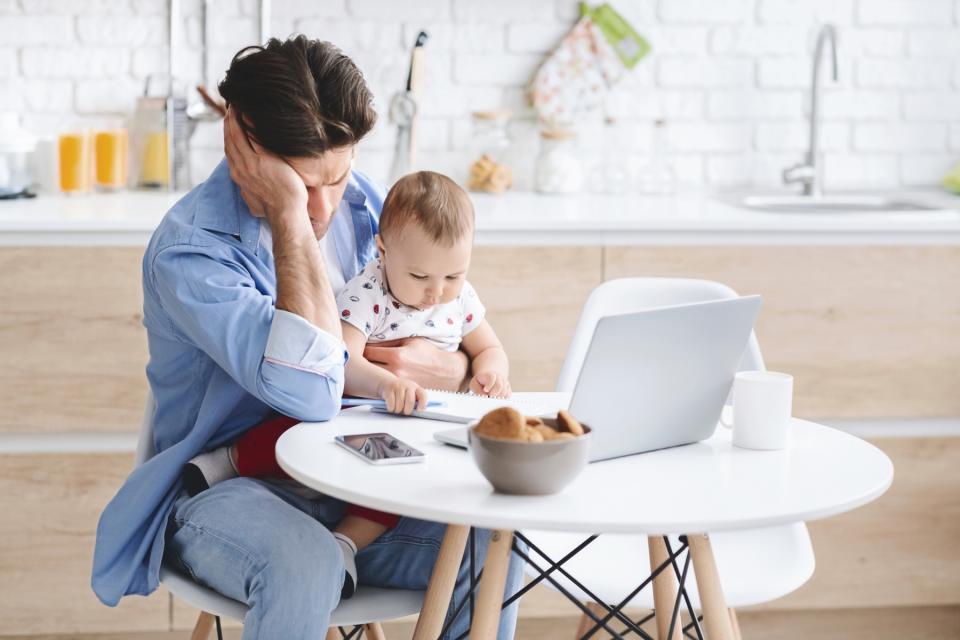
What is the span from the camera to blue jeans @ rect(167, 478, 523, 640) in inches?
60.6

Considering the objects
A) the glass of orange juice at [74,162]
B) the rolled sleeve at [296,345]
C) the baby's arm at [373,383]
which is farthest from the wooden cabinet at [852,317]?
the glass of orange juice at [74,162]

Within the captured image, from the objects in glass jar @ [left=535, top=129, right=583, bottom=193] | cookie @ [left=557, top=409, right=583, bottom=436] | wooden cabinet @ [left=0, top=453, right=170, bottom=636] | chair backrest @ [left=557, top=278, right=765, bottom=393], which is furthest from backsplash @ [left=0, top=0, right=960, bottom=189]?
cookie @ [left=557, top=409, right=583, bottom=436]

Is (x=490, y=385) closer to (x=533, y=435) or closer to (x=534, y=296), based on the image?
(x=533, y=435)

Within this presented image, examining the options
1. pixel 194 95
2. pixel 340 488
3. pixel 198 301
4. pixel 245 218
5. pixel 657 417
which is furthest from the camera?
pixel 194 95

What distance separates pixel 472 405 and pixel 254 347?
1.06 ft

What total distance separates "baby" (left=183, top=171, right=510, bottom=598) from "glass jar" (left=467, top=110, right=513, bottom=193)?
1.25 m

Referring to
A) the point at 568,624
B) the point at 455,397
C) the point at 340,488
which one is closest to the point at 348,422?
the point at 455,397

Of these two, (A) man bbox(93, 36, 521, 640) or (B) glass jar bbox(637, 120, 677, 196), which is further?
(B) glass jar bbox(637, 120, 677, 196)

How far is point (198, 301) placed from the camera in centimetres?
165

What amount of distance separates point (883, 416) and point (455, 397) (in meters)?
1.50

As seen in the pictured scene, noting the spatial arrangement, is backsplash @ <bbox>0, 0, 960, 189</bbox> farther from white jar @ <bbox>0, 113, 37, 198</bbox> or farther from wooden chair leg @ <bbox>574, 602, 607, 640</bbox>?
wooden chair leg @ <bbox>574, 602, 607, 640</bbox>

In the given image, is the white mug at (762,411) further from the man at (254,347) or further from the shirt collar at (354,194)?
the shirt collar at (354,194)

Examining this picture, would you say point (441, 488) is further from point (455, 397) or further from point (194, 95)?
point (194, 95)

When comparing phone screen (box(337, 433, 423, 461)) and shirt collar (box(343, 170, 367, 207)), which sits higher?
shirt collar (box(343, 170, 367, 207))
